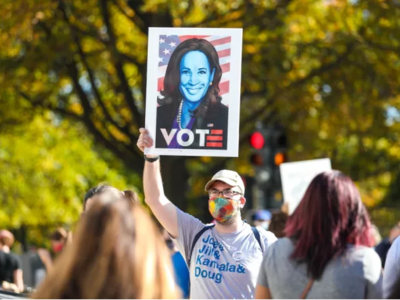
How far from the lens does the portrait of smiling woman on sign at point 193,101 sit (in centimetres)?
550

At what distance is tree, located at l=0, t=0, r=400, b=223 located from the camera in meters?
14.4

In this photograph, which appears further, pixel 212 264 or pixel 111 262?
pixel 212 264

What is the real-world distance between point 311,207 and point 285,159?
45.7 ft

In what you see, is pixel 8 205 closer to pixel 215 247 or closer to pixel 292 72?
pixel 292 72

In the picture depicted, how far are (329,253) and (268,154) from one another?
47.2ft

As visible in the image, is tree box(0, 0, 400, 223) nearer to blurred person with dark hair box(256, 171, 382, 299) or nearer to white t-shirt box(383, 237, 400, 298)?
white t-shirt box(383, 237, 400, 298)

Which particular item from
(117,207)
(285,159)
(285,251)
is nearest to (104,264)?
(117,207)

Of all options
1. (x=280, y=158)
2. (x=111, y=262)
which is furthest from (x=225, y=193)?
(x=280, y=158)

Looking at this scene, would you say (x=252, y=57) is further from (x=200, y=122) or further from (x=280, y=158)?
(x=200, y=122)

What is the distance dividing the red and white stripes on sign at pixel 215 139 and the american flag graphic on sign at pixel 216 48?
0.20m

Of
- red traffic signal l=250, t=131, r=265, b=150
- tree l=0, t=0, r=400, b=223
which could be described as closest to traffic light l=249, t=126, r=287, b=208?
red traffic signal l=250, t=131, r=265, b=150

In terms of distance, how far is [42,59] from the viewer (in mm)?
15664

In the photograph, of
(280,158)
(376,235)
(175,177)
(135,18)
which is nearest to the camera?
(376,235)

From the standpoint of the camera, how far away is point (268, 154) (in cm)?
1792
